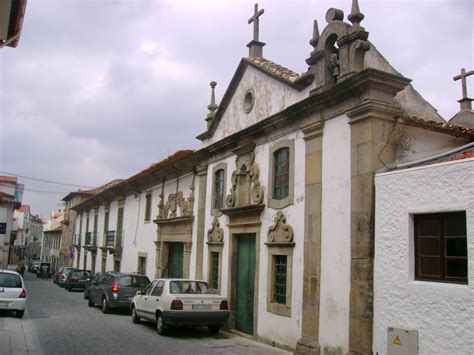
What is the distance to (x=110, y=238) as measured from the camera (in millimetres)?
28516

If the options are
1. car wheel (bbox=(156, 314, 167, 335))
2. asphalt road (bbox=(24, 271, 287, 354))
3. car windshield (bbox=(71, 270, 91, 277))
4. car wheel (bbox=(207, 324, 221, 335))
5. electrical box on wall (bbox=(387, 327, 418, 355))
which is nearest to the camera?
electrical box on wall (bbox=(387, 327, 418, 355))

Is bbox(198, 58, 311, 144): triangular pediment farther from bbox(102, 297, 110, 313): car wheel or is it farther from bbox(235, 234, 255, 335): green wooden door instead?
bbox(102, 297, 110, 313): car wheel

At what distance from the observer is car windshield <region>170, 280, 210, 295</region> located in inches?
506

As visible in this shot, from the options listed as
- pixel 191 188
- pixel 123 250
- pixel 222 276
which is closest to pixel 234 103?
pixel 191 188

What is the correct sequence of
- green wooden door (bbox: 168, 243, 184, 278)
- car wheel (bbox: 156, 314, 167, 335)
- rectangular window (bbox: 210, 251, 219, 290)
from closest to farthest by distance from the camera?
car wheel (bbox: 156, 314, 167, 335) → rectangular window (bbox: 210, 251, 219, 290) → green wooden door (bbox: 168, 243, 184, 278)

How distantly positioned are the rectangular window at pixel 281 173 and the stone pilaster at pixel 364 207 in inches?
105

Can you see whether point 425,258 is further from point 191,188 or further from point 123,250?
point 123,250

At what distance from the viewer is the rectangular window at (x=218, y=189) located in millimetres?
15394

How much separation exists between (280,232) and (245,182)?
2.50m

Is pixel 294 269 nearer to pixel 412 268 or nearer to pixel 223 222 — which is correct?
pixel 412 268

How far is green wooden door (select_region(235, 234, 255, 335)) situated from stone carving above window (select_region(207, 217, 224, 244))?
0.98 m

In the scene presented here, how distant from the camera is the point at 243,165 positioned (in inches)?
549

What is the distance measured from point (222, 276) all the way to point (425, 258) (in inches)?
307

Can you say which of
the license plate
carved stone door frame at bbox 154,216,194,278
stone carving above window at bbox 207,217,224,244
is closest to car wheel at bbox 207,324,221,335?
the license plate
